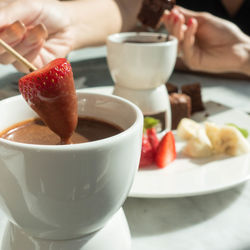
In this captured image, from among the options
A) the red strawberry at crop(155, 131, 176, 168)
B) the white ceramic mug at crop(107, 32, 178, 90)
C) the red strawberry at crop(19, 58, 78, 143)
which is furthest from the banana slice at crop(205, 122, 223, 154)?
the red strawberry at crop(19, 58, 78, 143)

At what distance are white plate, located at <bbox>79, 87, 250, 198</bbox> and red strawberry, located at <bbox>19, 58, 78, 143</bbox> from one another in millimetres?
327

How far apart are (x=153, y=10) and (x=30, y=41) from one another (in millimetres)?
508

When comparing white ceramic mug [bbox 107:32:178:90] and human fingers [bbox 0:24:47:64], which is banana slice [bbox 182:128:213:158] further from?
human fingers [bbox 0:24:47:64]

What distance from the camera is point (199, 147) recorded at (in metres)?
1.14

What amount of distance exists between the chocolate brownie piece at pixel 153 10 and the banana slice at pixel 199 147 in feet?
2.00

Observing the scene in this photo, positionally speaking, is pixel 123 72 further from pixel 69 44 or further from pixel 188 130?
pixel 69 44

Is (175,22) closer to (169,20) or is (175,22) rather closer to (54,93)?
(169,20)

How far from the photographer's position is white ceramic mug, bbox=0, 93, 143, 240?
50 cm

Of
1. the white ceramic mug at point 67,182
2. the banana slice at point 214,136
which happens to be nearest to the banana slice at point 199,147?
the banana slice at point 214,136

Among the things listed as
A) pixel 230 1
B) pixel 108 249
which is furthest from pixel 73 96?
pixel 230 1

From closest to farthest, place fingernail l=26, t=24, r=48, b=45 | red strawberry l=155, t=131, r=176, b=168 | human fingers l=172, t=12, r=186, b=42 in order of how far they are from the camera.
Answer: red strawberry l=155, t=131, r=176, b=168
fingernail l=26, t=24, r=48, b=45
human fingers l=172, t=12, r=186, b=42

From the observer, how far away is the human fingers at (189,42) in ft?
5.83

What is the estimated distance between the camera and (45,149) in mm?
495

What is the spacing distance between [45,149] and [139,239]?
39 cm
